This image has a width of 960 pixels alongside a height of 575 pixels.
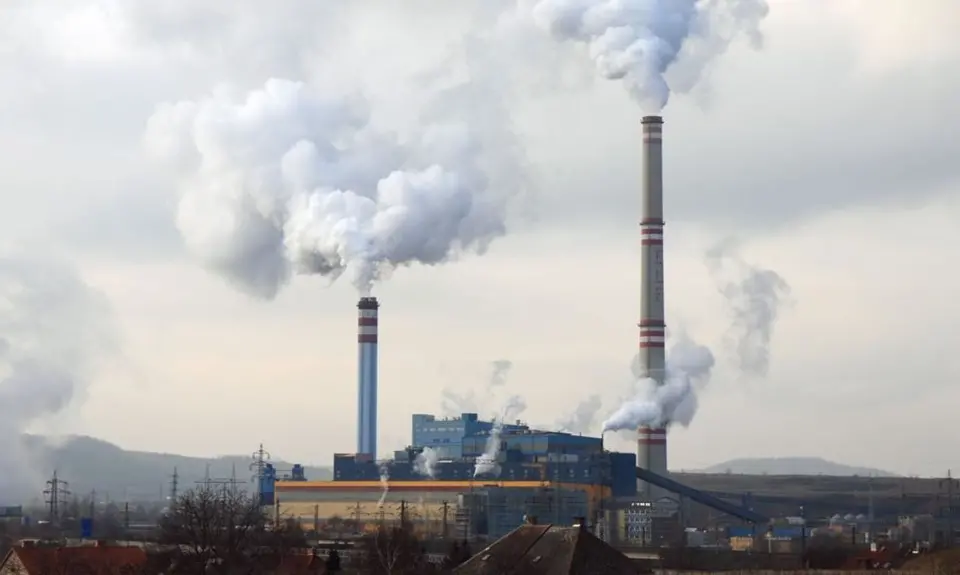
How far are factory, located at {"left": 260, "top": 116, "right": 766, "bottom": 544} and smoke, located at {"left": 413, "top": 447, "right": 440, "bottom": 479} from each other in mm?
140

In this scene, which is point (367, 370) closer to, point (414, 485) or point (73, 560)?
point (414, 485)

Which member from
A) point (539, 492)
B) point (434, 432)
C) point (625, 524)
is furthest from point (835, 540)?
point (434, 432)

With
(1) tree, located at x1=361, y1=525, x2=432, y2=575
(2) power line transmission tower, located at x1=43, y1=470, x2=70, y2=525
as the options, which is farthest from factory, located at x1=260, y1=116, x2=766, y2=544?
(1) tree, located at x1=361, y1=525, x2=432, y2=575

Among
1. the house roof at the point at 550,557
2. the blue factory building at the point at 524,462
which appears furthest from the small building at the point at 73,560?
the blue factory building at the point at 524,462

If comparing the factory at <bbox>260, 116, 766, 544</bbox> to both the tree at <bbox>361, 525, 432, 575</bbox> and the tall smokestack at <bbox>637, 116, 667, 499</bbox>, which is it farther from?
the tree at <bbox>361, 525, 432, 575</bbox>

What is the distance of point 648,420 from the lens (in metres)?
121

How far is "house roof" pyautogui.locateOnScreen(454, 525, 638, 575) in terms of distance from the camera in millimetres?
44281

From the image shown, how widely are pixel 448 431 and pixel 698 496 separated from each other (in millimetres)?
21067

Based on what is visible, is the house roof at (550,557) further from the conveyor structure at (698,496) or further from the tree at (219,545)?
the conveyor structure at (698,496)

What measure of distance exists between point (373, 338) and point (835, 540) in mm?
32685

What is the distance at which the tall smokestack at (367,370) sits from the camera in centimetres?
11594

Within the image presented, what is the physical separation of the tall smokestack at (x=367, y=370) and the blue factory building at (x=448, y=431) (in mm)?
11718

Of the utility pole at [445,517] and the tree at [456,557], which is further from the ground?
the utility pole at [445,517]

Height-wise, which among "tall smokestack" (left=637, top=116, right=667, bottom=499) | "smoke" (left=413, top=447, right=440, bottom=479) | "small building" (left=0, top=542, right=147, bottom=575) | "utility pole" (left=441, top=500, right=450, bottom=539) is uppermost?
"tall smokestack" (left=637, top=116, right=667, bottom=499)
